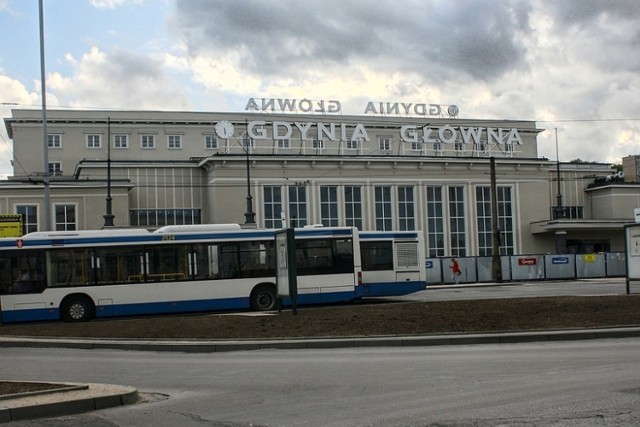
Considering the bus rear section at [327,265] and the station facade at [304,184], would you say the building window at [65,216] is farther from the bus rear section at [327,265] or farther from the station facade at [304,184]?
the bus rear section at [327,265]

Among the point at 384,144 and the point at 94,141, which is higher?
the point at 94,141

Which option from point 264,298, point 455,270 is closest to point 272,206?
point 455,270

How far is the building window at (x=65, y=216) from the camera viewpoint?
51.5 meters

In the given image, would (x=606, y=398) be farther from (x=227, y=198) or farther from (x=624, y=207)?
(x=624, y=207)

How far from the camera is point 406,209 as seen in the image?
6238 cm

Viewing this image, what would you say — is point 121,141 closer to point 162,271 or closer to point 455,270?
point 455,270

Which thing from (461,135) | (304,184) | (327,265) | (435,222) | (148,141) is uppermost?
(148,141)

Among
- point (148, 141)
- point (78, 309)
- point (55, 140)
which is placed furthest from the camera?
point (148, 141)

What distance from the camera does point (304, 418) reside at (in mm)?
8430

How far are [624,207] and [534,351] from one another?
5948cm

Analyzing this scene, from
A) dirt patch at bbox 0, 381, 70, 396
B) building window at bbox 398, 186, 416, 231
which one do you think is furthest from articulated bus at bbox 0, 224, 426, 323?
building window at bbox 398, 186, 416, 231

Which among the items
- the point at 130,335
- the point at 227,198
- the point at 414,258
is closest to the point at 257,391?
the point at 130,335

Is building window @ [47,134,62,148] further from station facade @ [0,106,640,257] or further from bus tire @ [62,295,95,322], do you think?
bus tire @ [62,295,95,322]

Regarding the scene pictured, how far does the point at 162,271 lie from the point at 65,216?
99.3 feet
